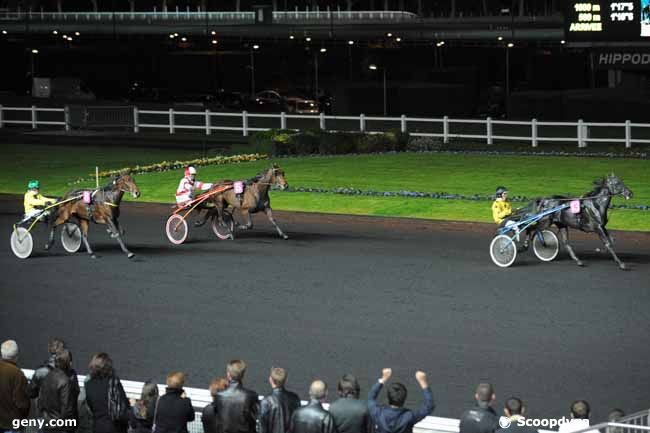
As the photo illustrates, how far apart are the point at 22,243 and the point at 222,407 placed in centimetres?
1320

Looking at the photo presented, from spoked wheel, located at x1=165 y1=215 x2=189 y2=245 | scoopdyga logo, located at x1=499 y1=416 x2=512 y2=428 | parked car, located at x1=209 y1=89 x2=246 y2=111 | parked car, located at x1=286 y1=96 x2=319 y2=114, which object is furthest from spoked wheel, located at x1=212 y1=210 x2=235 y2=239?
parked car, located at x1=209 y1=89 x2=246 y2=111

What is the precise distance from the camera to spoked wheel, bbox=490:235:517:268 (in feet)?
67.9

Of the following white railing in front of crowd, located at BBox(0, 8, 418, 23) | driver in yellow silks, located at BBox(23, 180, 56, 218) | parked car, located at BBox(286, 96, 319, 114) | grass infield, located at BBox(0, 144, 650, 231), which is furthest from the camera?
white railing in front of crowd, located at BBox(0, 8, 418, 23)

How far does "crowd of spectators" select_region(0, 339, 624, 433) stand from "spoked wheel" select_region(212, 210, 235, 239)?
12826 mm

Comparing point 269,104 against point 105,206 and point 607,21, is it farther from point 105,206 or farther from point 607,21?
point 105,206

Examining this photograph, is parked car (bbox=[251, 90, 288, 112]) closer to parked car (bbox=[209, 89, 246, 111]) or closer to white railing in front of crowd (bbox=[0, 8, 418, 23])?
parked car (bbox=[209, 89, 246, 111])

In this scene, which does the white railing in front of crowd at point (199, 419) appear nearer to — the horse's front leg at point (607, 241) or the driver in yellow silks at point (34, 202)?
the horse's front leg at point (607, 241)

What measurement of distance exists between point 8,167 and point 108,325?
21544 millimetres

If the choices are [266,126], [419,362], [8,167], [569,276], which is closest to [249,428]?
[419,362]

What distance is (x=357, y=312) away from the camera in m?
17.6

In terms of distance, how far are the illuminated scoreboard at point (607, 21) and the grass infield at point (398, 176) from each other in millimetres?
4570

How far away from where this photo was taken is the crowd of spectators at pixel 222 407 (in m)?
9.89

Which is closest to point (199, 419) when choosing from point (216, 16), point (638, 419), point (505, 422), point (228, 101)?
point (505, 422)

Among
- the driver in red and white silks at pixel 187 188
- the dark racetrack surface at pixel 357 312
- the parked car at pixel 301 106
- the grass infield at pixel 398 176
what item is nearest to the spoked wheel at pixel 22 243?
the dark racetrack surface at pixel 357 312
